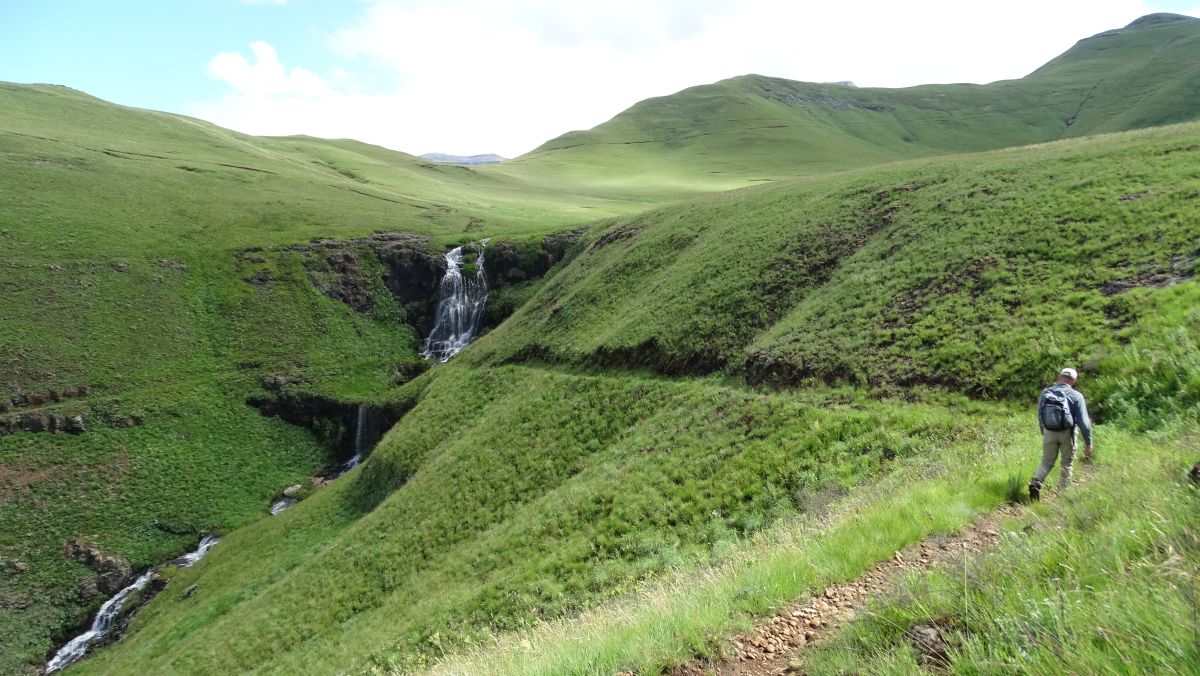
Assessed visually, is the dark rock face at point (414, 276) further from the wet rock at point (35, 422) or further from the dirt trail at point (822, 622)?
the dirt trail at point (822, 622)

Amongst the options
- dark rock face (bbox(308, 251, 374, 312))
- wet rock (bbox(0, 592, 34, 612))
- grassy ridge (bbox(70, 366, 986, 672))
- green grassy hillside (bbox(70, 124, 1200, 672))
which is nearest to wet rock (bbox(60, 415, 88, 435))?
wet rock (bbox(0, 592, 34, 612))

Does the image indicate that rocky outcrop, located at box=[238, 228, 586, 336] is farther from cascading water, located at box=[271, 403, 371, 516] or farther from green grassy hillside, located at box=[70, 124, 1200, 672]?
green grassy hillside, located at box=[70, 124, 1200, 672]

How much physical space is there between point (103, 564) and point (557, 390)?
120 ft

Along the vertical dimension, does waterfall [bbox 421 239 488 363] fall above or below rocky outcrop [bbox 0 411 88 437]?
above

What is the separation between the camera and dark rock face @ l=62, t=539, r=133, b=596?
37.5m

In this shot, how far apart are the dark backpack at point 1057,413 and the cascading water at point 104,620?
1958 inches

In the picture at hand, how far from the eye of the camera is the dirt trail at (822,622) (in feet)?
19.0

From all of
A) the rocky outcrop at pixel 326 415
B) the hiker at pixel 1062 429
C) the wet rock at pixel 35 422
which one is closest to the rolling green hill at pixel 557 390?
the wet rock at pixel 35 422

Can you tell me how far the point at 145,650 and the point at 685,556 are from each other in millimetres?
32154

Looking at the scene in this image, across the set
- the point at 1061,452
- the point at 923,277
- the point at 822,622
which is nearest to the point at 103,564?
the point at 822,622

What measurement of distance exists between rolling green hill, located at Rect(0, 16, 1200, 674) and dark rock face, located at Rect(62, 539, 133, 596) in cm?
79

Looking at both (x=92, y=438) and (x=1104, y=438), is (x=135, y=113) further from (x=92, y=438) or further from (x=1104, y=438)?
(x=1104, y=438)

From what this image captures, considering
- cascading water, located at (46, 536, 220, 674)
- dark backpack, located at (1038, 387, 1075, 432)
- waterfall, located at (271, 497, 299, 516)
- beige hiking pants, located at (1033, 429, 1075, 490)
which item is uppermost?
dark backpack, located at (1038, 387, 1075, 432)

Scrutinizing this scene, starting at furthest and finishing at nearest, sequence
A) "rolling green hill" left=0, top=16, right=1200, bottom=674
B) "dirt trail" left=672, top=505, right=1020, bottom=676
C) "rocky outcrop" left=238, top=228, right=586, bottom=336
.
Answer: "rocky outcrop" left=238, top=228, right=586, bottom=336, "rolling green hill" left=0, top=16, right=1200, bottom=674, "dirt trail" left=672, top=505, right=1020, bottom=676
